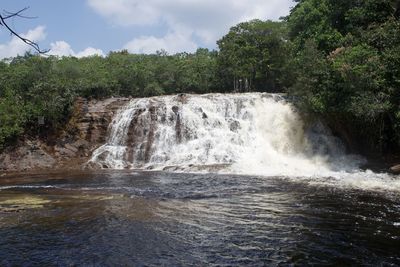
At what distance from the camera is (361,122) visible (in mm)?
20750

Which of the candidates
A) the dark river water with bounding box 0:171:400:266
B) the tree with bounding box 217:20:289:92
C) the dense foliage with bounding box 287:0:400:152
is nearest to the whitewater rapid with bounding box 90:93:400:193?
the dense foliage with bounding box 287:0:400:152

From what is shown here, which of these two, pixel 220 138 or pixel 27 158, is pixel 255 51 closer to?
pixel 220 138

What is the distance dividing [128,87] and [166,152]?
15.2m

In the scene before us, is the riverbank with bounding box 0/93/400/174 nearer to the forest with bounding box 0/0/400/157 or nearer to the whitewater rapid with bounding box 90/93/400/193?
the whitewater rapid with bounding box 90/93/400/193

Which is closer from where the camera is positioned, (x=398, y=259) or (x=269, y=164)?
(x=398, y=259)

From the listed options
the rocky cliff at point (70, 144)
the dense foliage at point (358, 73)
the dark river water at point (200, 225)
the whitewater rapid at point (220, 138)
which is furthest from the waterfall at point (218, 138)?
the dark river water at point (200, 225)

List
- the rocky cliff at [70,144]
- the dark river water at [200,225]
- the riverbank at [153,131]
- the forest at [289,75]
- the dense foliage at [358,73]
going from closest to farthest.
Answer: the dark river water at [200,225] → the dense foliage at [358,73] → the forest at [289,75] → the riverbank at [153,131] → the rocky cliff at [70,144]

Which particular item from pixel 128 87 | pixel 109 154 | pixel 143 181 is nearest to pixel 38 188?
pixel 143 181

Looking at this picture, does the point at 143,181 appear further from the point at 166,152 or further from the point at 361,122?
the point at 361,122

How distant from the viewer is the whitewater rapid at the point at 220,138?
70.3ft

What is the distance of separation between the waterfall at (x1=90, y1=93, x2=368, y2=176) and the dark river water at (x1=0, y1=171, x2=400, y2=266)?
656 centimetres

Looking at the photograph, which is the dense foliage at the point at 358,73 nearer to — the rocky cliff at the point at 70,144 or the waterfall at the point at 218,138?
the waterfall at the point at 218,138

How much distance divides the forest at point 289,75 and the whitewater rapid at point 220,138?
1231 mm

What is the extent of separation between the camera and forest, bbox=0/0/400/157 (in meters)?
19.0
